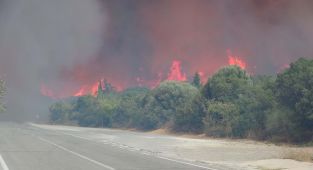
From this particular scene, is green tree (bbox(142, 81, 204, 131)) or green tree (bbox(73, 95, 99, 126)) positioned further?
green tree (bbox(73, 95, 99, 126))

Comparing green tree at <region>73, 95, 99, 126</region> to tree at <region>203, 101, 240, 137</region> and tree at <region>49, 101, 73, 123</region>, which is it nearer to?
tree at <region>49, 101, 73, 123</region>

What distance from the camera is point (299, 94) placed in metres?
39.1

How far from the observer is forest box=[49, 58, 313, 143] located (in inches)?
1529

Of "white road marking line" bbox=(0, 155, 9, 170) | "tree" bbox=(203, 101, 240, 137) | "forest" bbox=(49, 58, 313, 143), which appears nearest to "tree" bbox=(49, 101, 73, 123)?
"forest" bbox=(49, 58, 313, 143)

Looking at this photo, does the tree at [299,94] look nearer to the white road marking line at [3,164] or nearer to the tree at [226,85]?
the tree at [226,85]

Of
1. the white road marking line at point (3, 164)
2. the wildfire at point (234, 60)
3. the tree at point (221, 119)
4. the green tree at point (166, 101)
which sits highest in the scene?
the wildfire at point (234, 60)

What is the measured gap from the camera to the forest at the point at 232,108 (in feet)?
127

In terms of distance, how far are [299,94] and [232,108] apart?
44.8ft

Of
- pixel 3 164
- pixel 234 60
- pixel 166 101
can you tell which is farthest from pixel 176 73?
pixel 3 164

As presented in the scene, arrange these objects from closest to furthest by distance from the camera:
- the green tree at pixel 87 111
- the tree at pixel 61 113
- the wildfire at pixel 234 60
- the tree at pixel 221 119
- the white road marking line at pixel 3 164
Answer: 1. the white road marking line at pixel 3 164
2. the tree at pixel 221 119
3. the green tree at pixel 87 111
4. the tree at pixel 61 113
5. the wildfire at pixel 234 60

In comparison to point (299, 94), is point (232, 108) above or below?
below

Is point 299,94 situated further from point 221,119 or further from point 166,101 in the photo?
point 166,101

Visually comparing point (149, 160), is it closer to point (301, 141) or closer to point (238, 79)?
point (301, 141)

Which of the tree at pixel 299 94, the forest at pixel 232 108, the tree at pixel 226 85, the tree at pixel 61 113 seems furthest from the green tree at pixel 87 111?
the tree at pixel 299 94
